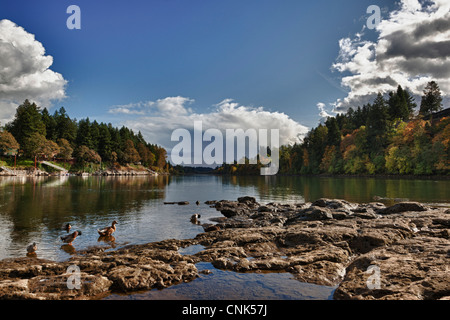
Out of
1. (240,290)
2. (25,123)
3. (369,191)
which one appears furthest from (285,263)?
(25,123)

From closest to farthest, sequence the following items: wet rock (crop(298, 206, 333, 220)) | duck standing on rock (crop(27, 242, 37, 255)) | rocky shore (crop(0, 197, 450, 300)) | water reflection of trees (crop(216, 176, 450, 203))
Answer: rocky shore (crop(0, 197, 450, 300)) < duck standing on rock (crop(27, 242, 37, 255)) < wet rock (crop(298, 206, 333, 220)) < water reflection of trees (crop(216, 176, 450, 203))

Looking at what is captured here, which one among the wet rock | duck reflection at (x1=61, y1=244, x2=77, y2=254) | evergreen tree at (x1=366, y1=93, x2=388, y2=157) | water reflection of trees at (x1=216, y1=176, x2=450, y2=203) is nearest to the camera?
duck reflection at (x1=61, y1=244, x2=77, y2=254)

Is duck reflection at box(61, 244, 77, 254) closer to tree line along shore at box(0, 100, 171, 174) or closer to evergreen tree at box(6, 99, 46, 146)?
tree line along shore at box(0, 100, 171, 174)

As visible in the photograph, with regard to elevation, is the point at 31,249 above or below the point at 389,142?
below

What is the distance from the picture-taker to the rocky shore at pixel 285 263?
7.94 m

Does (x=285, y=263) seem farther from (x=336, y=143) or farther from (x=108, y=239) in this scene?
(x=336, y=143)

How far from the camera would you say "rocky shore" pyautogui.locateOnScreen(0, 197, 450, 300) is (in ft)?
26.0

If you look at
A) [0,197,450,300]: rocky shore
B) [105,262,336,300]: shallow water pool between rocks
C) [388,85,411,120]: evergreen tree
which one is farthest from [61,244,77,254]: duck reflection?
[388,85,411,120]: evergreen tree

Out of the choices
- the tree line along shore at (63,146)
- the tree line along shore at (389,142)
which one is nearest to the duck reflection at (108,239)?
the tree line along shore at (389,142)

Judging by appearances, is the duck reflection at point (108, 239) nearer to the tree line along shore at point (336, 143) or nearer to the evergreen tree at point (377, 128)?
the tree line along shore at point (336, 143)

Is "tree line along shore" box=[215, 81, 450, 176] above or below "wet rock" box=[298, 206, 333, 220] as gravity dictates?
above

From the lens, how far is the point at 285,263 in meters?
10.8

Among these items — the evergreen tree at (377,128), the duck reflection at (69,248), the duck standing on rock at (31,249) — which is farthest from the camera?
the evergreen tree at (377,128)
